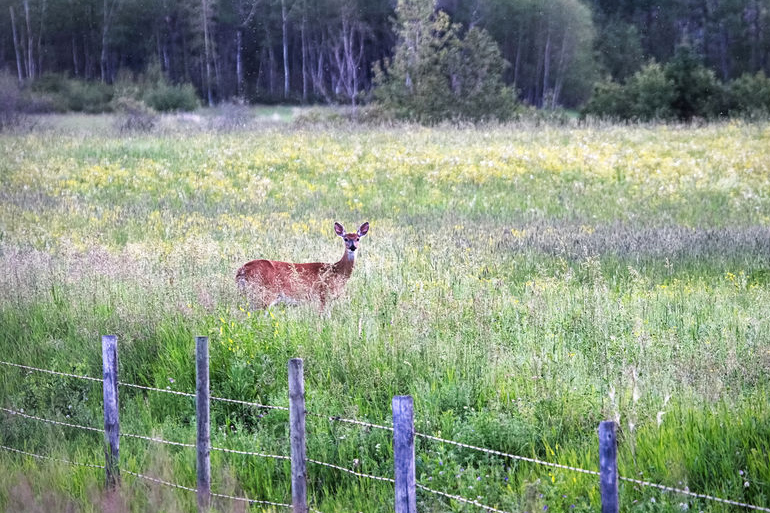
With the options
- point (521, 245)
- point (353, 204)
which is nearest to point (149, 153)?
point (353, 204)

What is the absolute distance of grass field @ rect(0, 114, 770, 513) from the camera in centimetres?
671

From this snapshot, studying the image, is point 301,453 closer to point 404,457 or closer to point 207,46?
point 404,457

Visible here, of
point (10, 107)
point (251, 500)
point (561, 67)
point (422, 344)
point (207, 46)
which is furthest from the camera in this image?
point (561, 67)

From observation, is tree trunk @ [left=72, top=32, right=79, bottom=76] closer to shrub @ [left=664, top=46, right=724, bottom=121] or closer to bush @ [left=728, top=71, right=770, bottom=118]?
shrub @ [left=664, top=46, right=724, bottom=121]

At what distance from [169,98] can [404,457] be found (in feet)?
175

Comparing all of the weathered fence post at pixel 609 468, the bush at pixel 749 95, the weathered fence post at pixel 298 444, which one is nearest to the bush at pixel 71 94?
the bush at pixel 749 95

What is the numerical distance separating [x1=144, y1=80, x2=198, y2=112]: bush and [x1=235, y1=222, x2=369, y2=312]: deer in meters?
46.1

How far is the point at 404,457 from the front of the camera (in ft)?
16.6

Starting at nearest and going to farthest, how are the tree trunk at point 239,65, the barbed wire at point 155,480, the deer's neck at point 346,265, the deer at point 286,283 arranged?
the barbed wire at point 155,480, the deer at point 286,283, the deer's neck at point 346,265, the tree trunk at point 239,65

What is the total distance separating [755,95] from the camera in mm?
43438

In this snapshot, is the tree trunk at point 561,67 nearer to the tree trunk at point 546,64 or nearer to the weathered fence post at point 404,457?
the tree trunk at point 546,64

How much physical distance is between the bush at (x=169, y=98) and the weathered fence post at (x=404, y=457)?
51.8m

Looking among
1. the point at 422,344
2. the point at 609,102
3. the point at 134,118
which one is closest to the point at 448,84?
the point at 609,102

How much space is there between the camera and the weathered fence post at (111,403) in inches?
276
